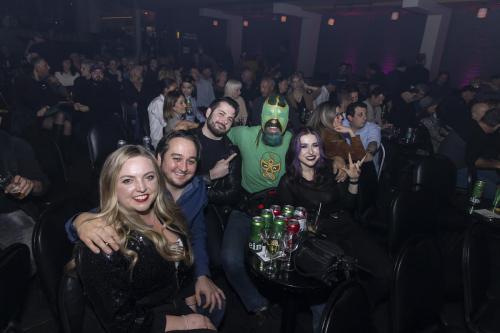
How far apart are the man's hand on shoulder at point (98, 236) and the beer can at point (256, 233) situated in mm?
920

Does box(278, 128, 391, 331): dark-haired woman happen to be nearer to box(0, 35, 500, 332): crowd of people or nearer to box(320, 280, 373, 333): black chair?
box(0, 35, 500, 332): crowd of people

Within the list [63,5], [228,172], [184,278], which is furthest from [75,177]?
[63,5]

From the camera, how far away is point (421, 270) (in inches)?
81.2

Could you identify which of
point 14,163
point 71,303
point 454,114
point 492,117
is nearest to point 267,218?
point 71,303

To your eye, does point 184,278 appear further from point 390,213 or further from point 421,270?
point 390,213

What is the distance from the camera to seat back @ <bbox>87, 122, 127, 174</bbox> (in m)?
3.80

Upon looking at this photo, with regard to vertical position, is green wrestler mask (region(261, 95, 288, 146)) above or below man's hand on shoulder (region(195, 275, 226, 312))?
above

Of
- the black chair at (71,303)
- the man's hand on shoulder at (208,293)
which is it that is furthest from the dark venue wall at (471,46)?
→ the black chair at (71,303)

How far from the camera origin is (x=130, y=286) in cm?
162

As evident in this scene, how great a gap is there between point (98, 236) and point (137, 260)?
0.22 meters

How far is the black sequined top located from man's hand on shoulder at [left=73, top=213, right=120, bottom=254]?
0.04m

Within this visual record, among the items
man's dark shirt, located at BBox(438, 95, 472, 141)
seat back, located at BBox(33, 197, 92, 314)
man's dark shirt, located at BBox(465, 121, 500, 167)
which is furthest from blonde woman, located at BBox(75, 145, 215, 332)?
man's dark shirt, located at BBox(438, 95, 472, 141)

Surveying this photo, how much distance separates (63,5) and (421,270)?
17558mm

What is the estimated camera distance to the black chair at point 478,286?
7.24 feet
